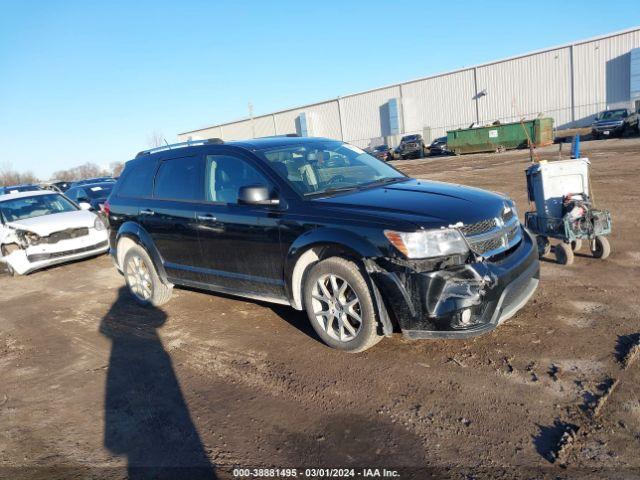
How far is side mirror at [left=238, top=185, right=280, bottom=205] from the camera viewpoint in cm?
425

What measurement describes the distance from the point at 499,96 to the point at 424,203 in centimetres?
4316

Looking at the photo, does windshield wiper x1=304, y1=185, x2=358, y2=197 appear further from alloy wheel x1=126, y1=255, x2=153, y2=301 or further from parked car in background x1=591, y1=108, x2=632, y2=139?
parked car in background x1=591, y1=108, x2=632, y2=139

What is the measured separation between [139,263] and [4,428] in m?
2.72

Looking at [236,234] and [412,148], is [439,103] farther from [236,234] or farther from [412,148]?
[236,234]

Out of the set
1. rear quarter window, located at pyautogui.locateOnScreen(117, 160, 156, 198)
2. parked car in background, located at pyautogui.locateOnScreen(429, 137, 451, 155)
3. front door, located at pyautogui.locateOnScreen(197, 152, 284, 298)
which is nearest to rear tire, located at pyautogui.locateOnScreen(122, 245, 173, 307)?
rear quarter window, located at pyautogui.locateOnScreen(117, 160, 156, 198)

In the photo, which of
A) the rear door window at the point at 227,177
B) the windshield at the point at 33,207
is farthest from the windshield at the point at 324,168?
the windshield at the point at 33,207

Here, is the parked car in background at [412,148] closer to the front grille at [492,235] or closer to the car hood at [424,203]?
the car hood at [424,203]

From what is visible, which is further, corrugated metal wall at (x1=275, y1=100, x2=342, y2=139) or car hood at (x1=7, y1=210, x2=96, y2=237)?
corrugated metal wall at (x1=275, y1=100, x2=342, y2=139)

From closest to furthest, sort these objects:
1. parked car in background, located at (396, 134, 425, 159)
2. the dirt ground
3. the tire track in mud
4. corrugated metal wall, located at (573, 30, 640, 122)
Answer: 1. the tire track in mud
2. the dirt ground
3. corrugated metal wall, located at (573, 30, 640, 122)
4. parked car in background, located at (396, 134, 425, 159)

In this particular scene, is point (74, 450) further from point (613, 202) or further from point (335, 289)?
point (613, 202)

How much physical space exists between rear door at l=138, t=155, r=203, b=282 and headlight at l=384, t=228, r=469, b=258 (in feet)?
7.92

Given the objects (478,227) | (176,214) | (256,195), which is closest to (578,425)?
(478,227)

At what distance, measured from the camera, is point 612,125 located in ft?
92.3

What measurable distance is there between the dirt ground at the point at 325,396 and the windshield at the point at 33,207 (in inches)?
188
